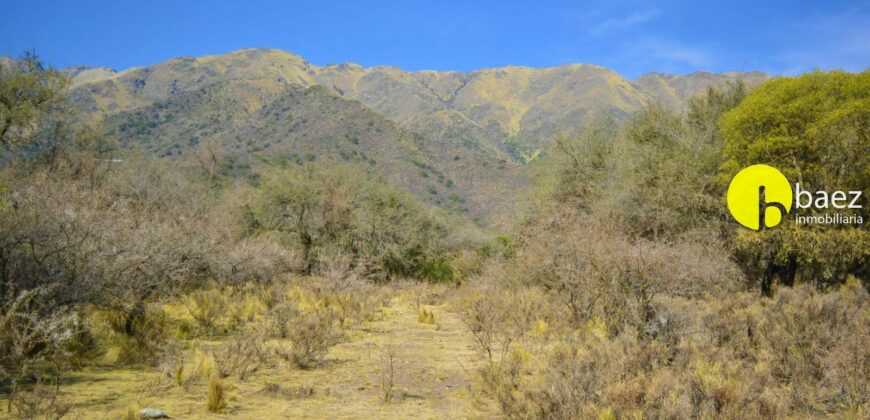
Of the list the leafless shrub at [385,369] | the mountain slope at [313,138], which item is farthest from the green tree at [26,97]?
the mountain slope at [313,138]

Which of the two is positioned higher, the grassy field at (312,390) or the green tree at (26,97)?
the green tree at (26,97)

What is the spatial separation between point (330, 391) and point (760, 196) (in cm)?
1677

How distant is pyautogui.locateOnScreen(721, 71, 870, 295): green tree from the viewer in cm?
1791

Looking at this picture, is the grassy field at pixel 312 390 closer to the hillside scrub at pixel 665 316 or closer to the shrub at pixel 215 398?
the shrub at pixel 215 398

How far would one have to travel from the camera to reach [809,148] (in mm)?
Result: 18609

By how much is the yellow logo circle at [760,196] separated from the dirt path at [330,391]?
487 inches

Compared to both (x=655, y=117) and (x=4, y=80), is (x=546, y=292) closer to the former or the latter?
(x=655, y=117)

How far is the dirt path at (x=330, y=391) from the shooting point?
289 inches

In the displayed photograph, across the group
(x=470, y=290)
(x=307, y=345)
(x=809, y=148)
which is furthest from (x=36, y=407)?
(x=809, y=148)

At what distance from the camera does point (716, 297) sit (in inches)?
543

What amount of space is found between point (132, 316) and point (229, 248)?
6.94 meters

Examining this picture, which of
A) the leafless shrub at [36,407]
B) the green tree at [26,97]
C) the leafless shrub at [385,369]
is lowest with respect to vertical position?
the leafless shrub at [385,369]

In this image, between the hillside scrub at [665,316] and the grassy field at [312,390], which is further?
the grassy field at [312,390]

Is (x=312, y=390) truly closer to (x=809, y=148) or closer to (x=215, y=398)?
(x=215, y=398)
